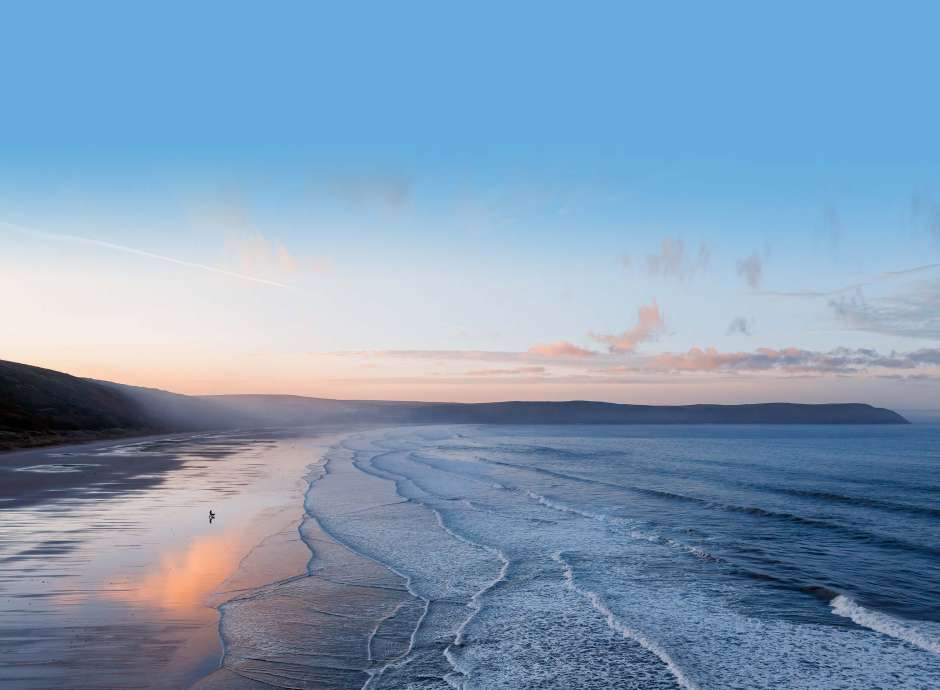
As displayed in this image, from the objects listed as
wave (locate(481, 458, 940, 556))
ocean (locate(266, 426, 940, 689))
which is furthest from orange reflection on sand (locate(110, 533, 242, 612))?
wave (locate(481, 458, 940, 556))

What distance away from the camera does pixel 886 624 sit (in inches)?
459

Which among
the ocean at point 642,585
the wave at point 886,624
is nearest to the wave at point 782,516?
the ocean at point 642,585

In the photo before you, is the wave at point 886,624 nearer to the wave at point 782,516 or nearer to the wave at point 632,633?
the wave at point 632,633

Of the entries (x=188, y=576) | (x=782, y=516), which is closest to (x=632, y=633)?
(x=188, y=576)

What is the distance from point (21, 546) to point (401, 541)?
9394 mm

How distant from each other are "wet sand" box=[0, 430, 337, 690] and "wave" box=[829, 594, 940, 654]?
10.9m

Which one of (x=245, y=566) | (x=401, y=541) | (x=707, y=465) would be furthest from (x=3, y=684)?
(x=707, y=465)

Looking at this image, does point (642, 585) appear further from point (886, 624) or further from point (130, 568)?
point (130, 568)

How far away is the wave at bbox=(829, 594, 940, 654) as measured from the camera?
10703 mm

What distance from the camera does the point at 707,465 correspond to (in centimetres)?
4816

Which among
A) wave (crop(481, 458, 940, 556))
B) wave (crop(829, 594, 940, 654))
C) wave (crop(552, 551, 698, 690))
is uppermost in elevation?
wave (crop(552, 551, 698, 690))

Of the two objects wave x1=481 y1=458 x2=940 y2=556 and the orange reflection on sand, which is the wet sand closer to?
the orange reflection on sand

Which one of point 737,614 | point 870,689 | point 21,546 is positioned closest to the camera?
point 870,689

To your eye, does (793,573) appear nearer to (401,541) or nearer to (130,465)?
(401,541)
